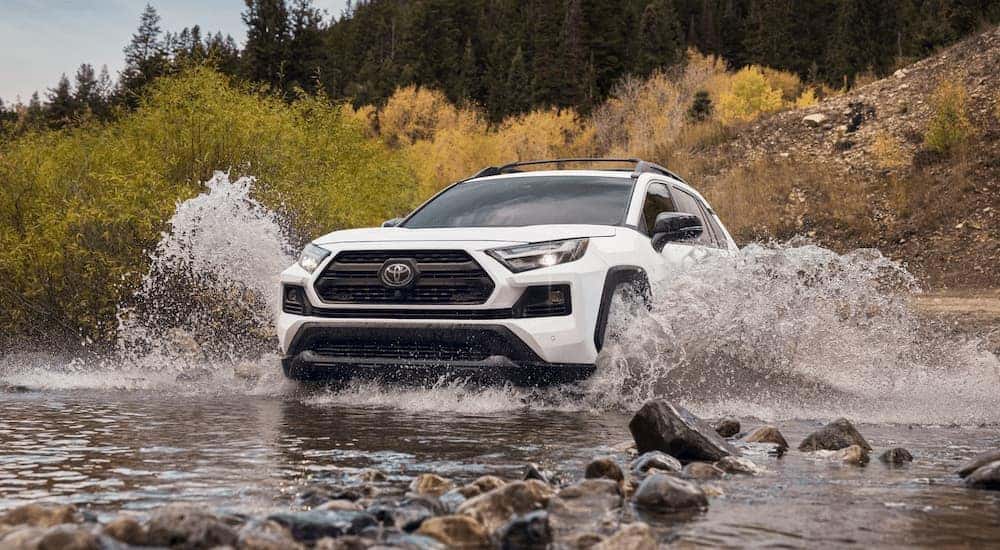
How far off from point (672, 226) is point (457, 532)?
4.89 metres

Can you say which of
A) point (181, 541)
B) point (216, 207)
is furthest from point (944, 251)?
point (181, 541)

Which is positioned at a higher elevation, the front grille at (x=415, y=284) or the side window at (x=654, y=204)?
the side window at (x=654, y=204)

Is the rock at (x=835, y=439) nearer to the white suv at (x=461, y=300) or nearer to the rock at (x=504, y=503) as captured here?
the white suv at (x=461, y=300)

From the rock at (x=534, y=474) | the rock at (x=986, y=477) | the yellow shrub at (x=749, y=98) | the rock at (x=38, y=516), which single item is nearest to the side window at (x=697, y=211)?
the rock at (x=986, y=477)

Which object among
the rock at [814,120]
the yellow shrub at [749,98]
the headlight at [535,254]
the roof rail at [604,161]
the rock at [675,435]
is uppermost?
the yellow shrub at [749,98]

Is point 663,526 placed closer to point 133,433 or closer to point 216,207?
point 133,433

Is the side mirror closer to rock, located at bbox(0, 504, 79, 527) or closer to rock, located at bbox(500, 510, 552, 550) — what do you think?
rock, located at bbox(500, 510, 552, 550)

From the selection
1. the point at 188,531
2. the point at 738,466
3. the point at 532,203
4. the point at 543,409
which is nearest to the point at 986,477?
the point at 738,466

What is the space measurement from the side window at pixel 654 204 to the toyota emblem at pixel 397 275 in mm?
1970

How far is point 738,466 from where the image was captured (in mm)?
4543

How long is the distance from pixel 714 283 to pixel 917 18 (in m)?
72.4

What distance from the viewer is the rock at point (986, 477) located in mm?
4152

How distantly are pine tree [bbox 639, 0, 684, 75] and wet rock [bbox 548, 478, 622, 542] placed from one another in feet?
271

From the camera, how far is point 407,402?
22.8ft
